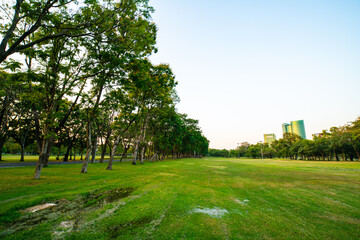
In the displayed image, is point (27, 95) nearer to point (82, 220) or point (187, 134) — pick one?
point (82, 220)

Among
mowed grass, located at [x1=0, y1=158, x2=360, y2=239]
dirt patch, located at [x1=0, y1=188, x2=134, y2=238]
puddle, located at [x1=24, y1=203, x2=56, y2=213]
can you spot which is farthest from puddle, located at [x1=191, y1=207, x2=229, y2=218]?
puddle, located at [x1=24, y1=203, x2=56, y2=213]

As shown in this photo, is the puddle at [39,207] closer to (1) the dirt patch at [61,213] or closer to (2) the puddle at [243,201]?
(1) the dirt patch at [61,213]

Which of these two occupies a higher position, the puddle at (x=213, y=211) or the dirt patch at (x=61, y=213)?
the puddle at (x=213, y=211)

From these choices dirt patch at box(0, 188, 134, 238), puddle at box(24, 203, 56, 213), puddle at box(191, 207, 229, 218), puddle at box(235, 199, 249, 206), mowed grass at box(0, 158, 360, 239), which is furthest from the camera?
puddle at box(235, 199, 249, 206)

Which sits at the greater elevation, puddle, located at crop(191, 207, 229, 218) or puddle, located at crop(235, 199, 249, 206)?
puddle, located at crop(191, 207, 229, 218)

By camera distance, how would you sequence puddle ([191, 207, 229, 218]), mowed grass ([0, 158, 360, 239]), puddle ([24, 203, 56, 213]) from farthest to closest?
puddle ([24, 203, 56, 213]) < puddle ([191, 207, 229, 218]) < mowed grass ([0, 158, 360, 239])

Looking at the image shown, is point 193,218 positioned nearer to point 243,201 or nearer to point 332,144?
point 243,201

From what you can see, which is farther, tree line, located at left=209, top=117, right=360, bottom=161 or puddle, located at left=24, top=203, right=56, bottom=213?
tree line, located at left=209, top=117, right=360, bottom=161

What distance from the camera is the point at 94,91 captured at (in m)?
A: 18.4

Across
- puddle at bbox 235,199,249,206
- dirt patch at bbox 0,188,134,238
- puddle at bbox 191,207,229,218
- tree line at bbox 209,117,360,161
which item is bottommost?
dirt patch at bbox 0,188,134,238

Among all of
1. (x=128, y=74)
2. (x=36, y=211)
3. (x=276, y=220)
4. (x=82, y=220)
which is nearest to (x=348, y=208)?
(x=276, y=220)

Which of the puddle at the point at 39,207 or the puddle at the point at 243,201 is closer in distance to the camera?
the puddle at the point at 39,207

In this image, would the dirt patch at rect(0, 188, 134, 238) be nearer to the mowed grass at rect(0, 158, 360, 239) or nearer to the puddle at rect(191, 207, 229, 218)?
the mowed grass at rect(0, 158, 360, 239)

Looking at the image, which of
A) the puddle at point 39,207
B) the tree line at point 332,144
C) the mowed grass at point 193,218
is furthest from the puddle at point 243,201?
the tree line at point 332,144
